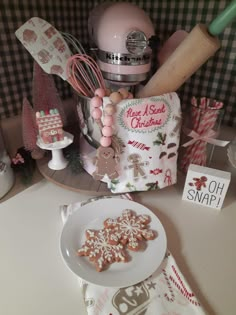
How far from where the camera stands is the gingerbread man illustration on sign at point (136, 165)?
0.53m

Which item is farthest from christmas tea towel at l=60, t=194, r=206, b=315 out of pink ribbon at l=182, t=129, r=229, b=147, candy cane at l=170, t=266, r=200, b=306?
pink ribbon at l=182, t=129, r=229, b=147

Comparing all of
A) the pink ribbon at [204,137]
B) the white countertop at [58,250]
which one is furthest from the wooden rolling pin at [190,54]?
the white countertop at [58,250]

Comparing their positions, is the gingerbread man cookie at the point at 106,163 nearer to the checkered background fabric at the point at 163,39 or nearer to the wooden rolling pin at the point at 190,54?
the wooden rolling pin at the point at 190,54

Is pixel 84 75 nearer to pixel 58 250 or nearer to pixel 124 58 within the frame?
pixel 124 58

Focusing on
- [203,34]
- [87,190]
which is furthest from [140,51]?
[87,190]

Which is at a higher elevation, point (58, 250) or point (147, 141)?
point (147, 141)

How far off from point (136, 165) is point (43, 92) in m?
Answer: 0.29

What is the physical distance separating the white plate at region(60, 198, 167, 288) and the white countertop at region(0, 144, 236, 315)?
22 millimetres

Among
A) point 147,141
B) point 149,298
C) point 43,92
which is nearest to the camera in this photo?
point 149,298

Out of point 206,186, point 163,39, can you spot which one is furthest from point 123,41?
point 206,186

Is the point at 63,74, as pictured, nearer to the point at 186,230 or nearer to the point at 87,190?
the point at 87,190

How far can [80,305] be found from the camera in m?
0.39

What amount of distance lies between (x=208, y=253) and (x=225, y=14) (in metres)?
0.40

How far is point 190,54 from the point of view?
469 mm
